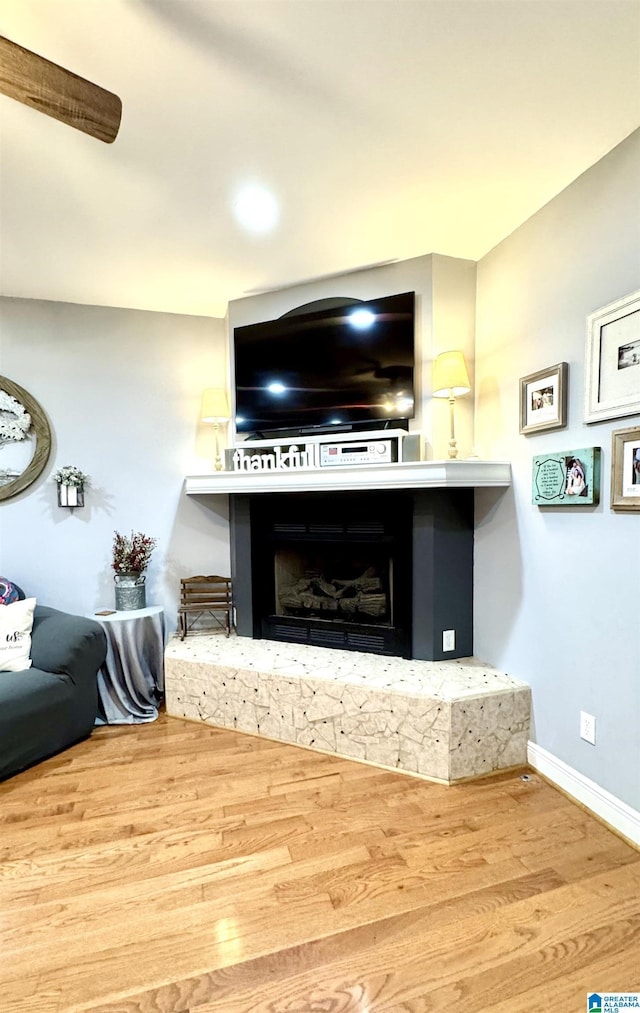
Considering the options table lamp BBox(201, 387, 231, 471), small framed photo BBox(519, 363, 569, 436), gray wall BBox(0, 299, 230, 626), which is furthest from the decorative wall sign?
gray wall BBox(0, 299, 230, 626)

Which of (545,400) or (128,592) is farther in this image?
(128,592)

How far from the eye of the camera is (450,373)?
2.29 meters

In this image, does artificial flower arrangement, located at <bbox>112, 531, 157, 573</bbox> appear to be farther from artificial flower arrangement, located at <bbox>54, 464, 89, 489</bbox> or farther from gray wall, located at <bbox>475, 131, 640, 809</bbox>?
gray wall, located at <bbox>475, 131, 640, 809</bbox>

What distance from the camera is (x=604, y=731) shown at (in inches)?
70.5

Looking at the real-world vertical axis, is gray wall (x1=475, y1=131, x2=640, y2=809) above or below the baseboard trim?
above

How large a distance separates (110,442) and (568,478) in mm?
2727

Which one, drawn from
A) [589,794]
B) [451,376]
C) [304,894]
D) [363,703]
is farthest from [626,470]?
[304,894]

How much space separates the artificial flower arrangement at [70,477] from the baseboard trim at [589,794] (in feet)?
9.75

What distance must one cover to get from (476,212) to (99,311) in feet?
7.77

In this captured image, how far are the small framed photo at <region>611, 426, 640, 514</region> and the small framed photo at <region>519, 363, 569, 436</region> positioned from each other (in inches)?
11.4

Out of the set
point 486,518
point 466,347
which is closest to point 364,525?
point 486,518

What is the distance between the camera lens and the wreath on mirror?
2.87m

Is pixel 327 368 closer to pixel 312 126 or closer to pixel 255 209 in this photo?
pixel 255 209

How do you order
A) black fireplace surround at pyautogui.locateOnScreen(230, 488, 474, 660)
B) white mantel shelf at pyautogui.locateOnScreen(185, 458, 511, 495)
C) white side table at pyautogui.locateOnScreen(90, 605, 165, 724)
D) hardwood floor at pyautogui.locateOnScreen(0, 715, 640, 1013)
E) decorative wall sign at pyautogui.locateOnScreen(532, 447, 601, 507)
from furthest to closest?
1. white side table at pyautogui.locateOnScreen(90, 605, 165, 724)
2. black fireplace surround at pyautogui.locateOnScreen(230, 488, 474, 660)
3. white mantel shelf at pyautogui.locateOnScreen(185, 458, 511, 495)
4. decorative wall sign at pyautogui.locateOnScreen(532, 447, 601, 507)
5. hardwood floor at pyautogui.locateOnScreen(0, 715, 640, 1013)
